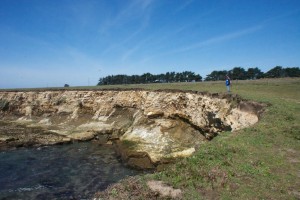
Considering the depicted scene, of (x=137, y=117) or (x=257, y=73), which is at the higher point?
(x=257, y=73)

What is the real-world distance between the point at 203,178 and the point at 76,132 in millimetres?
34838

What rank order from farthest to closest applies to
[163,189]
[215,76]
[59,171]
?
[215,76]
[59,171]
[163,189]

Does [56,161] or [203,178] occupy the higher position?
[203,178]

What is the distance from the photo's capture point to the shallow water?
21.1 m

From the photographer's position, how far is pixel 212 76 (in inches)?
4747

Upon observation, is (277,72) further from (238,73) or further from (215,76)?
(215,76)

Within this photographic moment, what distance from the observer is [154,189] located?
35.4ft

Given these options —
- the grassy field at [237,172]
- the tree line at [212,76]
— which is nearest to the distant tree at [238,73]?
the tree line at [212,76]

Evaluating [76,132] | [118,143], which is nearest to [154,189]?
[118,143]

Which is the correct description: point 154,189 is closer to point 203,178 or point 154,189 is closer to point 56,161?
point 203,178

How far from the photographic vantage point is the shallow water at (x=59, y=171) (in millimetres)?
21094

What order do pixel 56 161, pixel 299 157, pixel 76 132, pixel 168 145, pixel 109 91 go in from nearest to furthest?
Answer: 1. pixel 299 157
2. pixel 56 161
3. pixel 168 145
4. pixel 76 132
5. pixel 109 91

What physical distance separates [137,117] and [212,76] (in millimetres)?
83903

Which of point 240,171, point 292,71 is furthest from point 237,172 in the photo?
point 292,71
